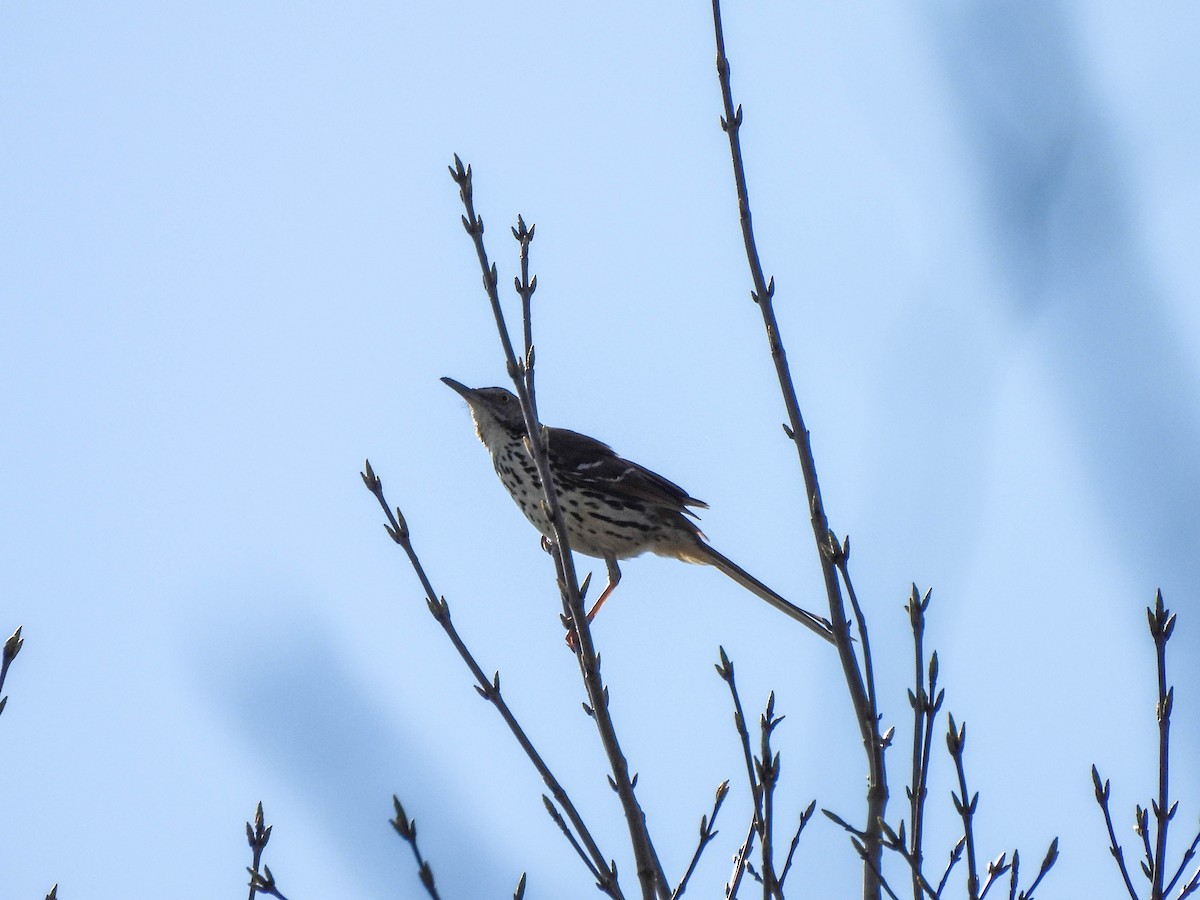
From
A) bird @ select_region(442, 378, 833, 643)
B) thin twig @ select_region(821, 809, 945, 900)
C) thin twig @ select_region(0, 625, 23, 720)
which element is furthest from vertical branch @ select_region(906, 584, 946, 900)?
bird @ select_region(442, 378, 833, 643)

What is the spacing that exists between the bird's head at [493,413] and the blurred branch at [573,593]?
490 centimetres

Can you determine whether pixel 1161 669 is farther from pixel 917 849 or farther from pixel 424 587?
pixel 424 587

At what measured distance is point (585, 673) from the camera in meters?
3.68

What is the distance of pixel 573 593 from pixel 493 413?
536cm

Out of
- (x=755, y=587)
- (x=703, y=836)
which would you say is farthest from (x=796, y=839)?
(x=755, y=587)

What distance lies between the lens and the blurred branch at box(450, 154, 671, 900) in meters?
3.54

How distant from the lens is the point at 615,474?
848cm

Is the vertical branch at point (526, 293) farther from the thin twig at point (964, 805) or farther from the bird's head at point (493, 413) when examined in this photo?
the bird's head at point (493, 413)

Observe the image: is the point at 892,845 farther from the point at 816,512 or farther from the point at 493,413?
the point at 493,413

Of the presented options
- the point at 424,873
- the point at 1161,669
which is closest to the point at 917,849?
the point at 1161,669

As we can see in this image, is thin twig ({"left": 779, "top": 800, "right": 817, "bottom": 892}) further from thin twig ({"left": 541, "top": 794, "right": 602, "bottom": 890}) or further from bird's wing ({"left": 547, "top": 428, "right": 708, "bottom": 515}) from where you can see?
bird's wing ({"left": 547, "top": 428, "right": 708, "bottom": 515})

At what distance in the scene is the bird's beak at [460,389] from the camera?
887 centimetres

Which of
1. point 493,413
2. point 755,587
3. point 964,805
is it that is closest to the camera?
point 964,805

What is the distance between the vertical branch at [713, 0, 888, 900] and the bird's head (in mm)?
4893
